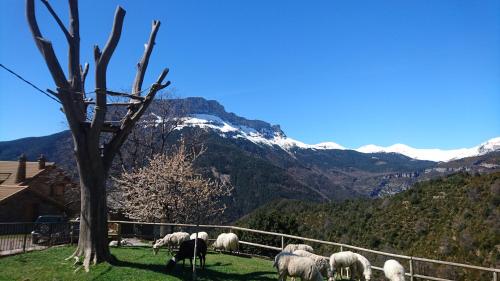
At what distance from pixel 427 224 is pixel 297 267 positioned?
41923 millimetres

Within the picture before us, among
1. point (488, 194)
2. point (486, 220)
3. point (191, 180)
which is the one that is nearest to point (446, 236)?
point (486, 220)

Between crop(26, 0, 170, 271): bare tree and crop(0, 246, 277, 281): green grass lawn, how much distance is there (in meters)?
0.82

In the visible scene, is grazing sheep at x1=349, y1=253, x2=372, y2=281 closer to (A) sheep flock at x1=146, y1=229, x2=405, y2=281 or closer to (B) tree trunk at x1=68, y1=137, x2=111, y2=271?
(A) sheep flock at x1=146, y1=229, x2=405, y2=281

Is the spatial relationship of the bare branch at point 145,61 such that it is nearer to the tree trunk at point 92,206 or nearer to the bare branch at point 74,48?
the bare branch at point 74,48

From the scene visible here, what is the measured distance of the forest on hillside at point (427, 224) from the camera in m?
35.6

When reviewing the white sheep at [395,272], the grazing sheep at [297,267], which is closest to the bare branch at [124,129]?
the grazing sheep at [297,267]

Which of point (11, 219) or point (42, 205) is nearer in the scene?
point (11, 219)

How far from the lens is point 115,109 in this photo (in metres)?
40.6

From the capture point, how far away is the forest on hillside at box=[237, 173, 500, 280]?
35584 millimetres

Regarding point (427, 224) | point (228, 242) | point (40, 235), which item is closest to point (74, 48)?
point (40, 235)

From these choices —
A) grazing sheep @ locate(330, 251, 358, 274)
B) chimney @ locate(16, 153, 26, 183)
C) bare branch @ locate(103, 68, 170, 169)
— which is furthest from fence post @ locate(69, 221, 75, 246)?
chimney @ locate(16, 153, 26, 183)

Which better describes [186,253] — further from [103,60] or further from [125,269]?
[103,60]

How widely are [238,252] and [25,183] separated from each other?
3253 cm

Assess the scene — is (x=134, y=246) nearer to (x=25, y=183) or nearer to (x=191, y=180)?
(x=191, y=180)
